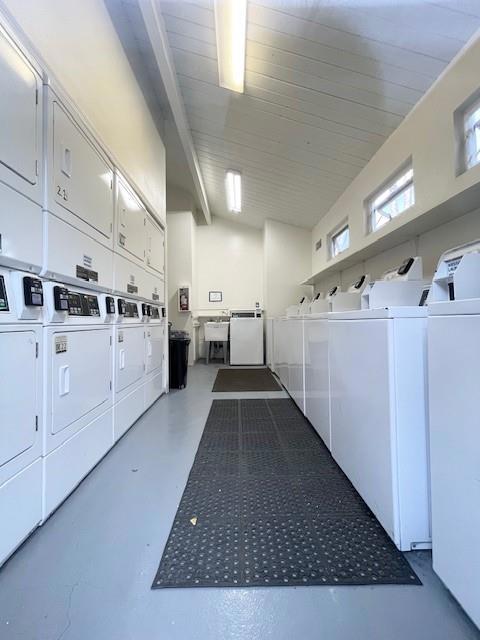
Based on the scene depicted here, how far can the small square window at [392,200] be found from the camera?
249 centimetres

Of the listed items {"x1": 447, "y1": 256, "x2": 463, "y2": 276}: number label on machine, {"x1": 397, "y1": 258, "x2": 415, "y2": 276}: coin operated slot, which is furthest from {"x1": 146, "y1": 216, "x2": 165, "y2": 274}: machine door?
{"x1": 447, "y1": 256, "x2": 463, "y2": 276}: number label on machine

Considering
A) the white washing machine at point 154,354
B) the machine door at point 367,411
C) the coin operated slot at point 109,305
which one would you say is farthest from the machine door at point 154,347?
the machine door at point 367,411

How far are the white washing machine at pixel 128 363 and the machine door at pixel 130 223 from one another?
46 centimetres

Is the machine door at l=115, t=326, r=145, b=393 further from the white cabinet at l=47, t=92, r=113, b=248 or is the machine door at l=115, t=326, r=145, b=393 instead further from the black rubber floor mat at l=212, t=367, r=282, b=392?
the black rubber floor mat at l=212, t=367, r=282, b=392

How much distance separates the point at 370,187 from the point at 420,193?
1068mm

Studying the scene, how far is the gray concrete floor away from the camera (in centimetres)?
82

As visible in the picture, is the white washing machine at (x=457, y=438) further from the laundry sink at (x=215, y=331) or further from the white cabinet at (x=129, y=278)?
the laundry sink at (x=215, y=331)

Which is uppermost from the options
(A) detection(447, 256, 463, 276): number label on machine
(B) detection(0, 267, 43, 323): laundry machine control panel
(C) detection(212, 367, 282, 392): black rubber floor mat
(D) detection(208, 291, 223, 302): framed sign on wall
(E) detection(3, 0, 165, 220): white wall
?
(E) detection(3, 0, 165, 220): white wall

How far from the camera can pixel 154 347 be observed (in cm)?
310

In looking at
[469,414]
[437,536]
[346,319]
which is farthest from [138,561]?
[346,319]

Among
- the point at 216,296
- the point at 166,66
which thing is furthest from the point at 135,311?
the point at 216,296

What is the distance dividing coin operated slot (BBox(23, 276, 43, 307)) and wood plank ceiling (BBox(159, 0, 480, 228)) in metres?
2.29

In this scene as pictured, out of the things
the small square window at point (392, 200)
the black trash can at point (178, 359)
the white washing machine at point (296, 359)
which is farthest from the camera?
the black trash can at point (178, 359)

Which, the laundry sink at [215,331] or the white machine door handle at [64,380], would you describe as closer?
the white machine door handle at [64,380]
